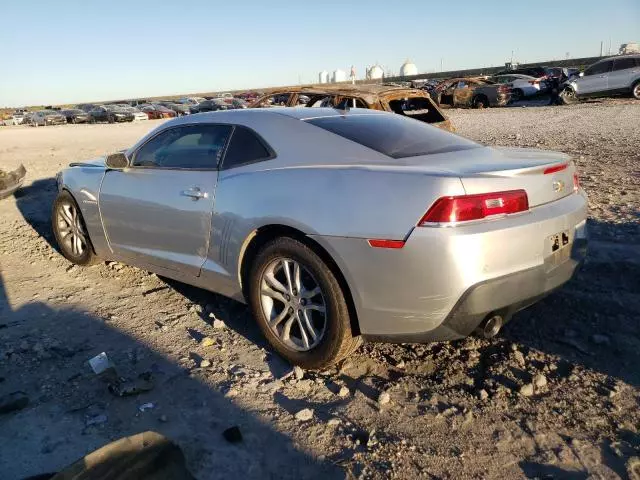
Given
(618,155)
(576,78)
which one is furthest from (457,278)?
(576,78)

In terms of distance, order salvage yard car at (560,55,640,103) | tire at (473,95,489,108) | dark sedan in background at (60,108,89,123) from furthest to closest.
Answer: dark sedan in background at (60,108,89,123), tire at (473,95,489,108), salvage yard car at (560,55,640,103)

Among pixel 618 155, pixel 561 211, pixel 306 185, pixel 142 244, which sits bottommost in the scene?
pixel 618 155

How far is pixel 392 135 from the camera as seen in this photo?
347cm

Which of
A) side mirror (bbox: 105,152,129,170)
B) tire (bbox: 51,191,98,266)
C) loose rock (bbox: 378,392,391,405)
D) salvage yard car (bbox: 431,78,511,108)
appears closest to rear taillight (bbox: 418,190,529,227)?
loose rock (bbox: 378,392,391,405)

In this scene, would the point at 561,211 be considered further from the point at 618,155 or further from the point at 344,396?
the point at 618,155

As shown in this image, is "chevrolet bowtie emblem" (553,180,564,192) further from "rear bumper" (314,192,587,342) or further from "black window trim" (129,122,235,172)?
"black window trim" (129,122,235,172)

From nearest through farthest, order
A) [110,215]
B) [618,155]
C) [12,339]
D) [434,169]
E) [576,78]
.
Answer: [434,169]
[12,339]
[110,215]
[618,155]
[576,78]

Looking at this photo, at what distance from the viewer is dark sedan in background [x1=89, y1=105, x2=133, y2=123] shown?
42812mm

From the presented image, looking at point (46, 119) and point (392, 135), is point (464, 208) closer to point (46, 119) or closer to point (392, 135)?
point (392, 135)

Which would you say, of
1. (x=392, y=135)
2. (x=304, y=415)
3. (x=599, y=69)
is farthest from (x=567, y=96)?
(x=304, y=415)

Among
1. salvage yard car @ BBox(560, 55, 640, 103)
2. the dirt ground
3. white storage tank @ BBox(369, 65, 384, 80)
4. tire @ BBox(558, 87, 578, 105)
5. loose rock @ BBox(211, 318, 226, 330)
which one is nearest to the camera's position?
the dirt ground

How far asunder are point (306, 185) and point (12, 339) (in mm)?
2378

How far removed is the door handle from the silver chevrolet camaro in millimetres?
14

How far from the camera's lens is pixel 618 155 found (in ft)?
29.8
